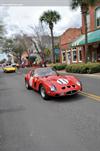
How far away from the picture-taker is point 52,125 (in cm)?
596

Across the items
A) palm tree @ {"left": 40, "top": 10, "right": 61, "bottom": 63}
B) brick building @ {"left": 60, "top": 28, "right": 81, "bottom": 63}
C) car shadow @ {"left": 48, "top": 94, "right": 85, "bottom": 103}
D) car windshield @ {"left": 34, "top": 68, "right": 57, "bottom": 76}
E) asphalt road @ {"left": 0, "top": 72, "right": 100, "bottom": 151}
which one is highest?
palm tree @ {"left": 40, "top": 10, "right": 61, "bottom": 63}

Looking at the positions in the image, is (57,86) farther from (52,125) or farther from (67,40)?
(67,40)

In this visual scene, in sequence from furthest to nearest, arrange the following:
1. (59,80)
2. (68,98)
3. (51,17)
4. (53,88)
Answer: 1. (51,17)
2. (68,98)
3. (59,80)
4. (53,88)

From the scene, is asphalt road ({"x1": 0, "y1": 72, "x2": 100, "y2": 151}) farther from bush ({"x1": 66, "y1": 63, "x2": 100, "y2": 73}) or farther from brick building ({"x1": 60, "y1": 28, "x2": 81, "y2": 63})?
brick building ({"x1": 60, "y1": 28, "x2": 81, "y2": 63})

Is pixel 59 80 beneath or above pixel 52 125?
above

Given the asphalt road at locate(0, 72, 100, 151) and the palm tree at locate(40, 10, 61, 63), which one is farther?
the palm tree at locate(40, 10, 61, 63)

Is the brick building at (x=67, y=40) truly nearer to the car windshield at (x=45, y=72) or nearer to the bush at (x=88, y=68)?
the bush at (x=88, y=68)

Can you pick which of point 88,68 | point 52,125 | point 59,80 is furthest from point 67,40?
point 52,125

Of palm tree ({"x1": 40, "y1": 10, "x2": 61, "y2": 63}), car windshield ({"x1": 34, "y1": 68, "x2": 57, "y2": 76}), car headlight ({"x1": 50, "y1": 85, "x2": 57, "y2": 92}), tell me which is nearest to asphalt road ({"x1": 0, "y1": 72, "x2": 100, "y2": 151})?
car headlight ({"x1": 50, "y1": 85, "x2": 57, "y2": 92})

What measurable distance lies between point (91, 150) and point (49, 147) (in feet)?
2.87

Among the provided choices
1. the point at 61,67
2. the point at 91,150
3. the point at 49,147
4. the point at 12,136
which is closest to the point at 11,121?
the point at 12,136

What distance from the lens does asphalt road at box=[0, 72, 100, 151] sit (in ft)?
15.4

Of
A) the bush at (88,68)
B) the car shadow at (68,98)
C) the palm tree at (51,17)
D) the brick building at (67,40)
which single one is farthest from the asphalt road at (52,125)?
the palm tree at (51,17)

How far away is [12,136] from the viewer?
538 cm
